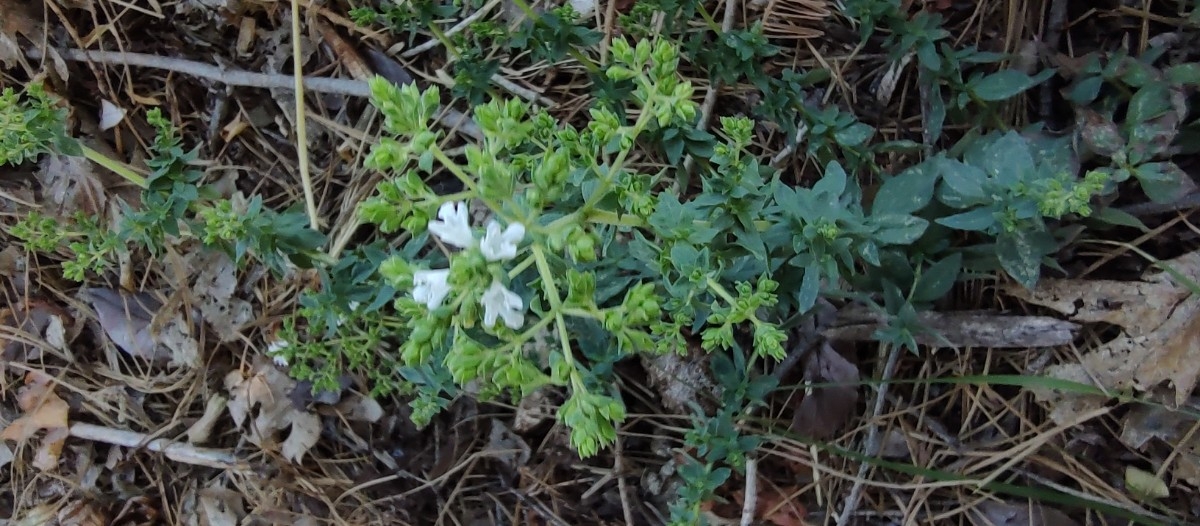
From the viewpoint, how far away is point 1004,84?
8.36ft

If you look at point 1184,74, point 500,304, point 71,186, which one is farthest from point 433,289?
point 71,186

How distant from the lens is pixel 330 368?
10.1ft

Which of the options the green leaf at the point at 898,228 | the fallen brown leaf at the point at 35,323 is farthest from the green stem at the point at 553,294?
the fallen brown leaf at the point at 35,323

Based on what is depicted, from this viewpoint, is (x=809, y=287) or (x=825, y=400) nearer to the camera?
(x=809, y=287)

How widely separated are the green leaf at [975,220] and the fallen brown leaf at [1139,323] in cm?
53

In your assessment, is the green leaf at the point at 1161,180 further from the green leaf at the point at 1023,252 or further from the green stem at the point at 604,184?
the green stem at the point at 604,184

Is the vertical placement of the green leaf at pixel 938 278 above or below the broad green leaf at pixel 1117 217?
below

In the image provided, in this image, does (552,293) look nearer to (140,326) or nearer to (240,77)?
(240,77)

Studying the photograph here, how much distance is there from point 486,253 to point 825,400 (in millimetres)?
1752

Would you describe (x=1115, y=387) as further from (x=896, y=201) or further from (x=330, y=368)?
(x=330, y=368)

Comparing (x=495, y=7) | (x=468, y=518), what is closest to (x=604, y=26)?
(x=495, y=7)

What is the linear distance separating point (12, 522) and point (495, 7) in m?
3.26

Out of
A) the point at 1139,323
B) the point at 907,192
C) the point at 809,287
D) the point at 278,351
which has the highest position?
the point at 907,192

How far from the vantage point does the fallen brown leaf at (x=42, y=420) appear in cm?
372
